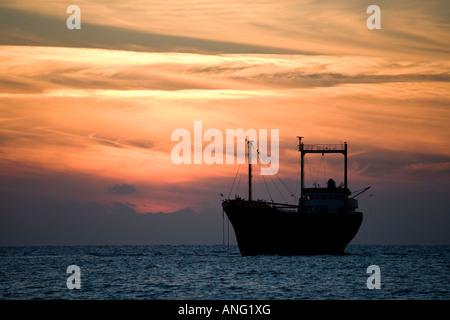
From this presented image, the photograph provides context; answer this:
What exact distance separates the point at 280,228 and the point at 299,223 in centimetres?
322

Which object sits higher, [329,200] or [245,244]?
[329,200]

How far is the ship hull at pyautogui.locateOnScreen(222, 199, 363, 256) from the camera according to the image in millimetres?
94438

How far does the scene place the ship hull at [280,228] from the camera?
94438mm

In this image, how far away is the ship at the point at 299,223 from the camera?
310ft

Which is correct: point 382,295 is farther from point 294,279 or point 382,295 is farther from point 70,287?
point 70,287

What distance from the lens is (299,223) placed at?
317ft

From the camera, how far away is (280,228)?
9550cm

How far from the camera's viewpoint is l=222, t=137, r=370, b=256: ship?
94.6m
